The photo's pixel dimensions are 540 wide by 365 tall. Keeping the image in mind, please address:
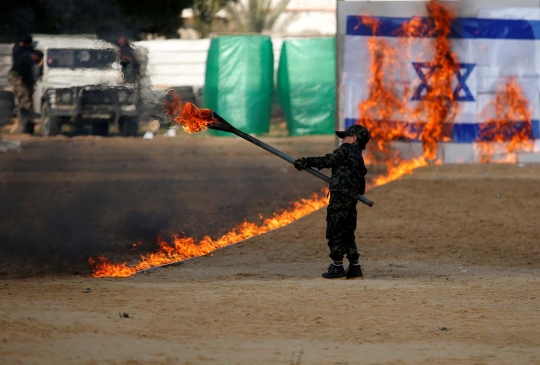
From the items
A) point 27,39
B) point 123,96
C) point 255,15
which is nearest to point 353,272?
point 123,96

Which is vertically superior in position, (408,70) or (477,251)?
(408,70)

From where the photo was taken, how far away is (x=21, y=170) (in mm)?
18641

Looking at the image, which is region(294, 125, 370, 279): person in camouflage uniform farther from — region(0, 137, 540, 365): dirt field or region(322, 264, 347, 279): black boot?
region(0, 137, 540, 365): dirt field

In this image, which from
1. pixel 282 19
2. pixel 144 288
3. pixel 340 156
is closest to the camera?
pixel 144 288

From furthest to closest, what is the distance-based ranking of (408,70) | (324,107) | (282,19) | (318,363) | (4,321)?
1. (282,19)
2. (324,107)
3. (408,70)
4. (4,321)
5. (318,363)

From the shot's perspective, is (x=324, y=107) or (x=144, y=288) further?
(x=324, y=107)

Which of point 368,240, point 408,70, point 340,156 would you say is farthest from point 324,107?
point 340,156

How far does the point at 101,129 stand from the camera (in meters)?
20.5

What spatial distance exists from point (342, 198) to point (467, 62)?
1030 centimetres

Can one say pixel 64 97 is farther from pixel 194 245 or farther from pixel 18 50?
pixel 194 245

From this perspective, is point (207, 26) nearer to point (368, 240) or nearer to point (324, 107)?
point (324, 107)

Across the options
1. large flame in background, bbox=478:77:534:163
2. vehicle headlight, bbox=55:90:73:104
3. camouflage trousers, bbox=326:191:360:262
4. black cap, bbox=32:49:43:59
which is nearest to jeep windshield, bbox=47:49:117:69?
black cap, bbox=32:49:43:59

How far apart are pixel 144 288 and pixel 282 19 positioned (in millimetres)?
36252

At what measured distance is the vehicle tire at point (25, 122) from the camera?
63.3 feet
